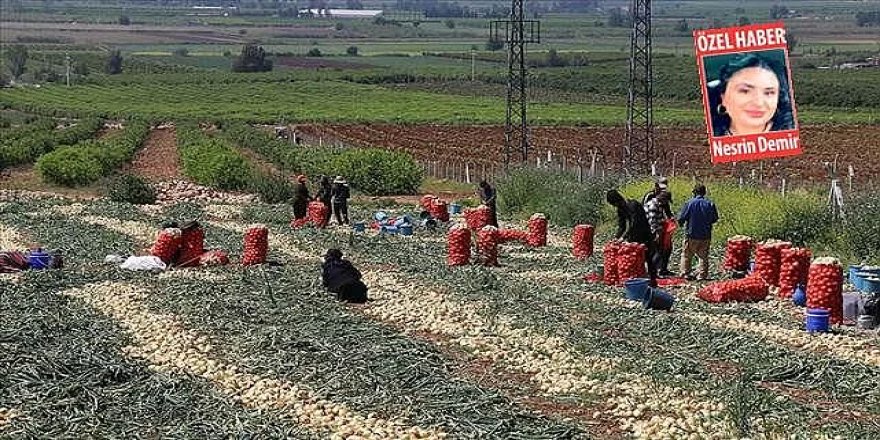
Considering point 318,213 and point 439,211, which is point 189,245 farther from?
point 439,211

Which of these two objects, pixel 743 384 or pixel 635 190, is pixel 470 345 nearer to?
pixel 743 384

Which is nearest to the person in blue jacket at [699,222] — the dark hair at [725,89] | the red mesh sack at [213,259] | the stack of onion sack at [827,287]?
the dark hair at [725,89]

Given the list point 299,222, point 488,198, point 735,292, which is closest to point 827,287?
point 735,292

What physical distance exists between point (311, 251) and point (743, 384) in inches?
517

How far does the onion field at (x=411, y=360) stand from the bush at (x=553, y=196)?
7045 millimetres

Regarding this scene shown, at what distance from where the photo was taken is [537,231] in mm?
26391

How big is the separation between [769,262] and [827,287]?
129 inches

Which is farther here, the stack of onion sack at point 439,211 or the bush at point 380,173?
the bush at point 380,173

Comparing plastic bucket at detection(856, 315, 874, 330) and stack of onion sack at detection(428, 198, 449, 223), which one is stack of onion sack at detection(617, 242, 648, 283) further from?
stack of onion sack at detection(428, 198, 449, 223)

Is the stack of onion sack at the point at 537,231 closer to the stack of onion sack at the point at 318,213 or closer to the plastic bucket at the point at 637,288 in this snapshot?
the stack of onion sack at the point at 318,213

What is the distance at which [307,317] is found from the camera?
741 inches

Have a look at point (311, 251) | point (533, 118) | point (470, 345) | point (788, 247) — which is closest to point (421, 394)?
point (470, 345)

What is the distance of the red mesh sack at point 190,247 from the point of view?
23.8 meters

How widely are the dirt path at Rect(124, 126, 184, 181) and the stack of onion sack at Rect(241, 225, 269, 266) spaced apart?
79.8ft
